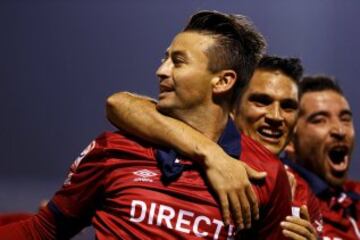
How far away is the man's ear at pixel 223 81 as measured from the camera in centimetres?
144

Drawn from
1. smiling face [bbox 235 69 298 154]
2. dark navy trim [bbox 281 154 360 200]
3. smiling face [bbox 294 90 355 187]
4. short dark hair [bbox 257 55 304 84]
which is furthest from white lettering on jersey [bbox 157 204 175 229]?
smiling face [bbox 294 90 355 187]

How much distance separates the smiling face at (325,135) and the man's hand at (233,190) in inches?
38.1

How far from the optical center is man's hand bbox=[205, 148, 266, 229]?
4.32ft

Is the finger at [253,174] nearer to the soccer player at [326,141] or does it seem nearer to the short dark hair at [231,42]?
the short dark hair at [231,42]

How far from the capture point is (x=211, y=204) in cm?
135

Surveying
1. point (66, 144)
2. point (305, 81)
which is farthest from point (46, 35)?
point (305, 81)

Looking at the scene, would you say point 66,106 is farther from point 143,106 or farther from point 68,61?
point 143,106

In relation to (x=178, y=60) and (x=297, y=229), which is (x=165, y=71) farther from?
(x=297, y=229)

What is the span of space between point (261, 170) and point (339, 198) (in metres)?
0.81

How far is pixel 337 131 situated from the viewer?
2.23 meters

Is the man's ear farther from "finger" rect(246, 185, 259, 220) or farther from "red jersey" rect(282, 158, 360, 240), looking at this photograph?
"red jersey" rect(282, 158, 360, 240)

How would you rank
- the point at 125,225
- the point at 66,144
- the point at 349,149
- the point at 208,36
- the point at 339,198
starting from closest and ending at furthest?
the point at 125,225 → the point at 208,36 → the point at 339,198 → the point at 349,149 → the point at 66,144

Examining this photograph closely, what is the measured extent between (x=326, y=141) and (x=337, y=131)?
0.05 meters

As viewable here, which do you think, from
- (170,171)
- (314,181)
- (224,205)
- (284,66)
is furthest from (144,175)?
(314,181)
